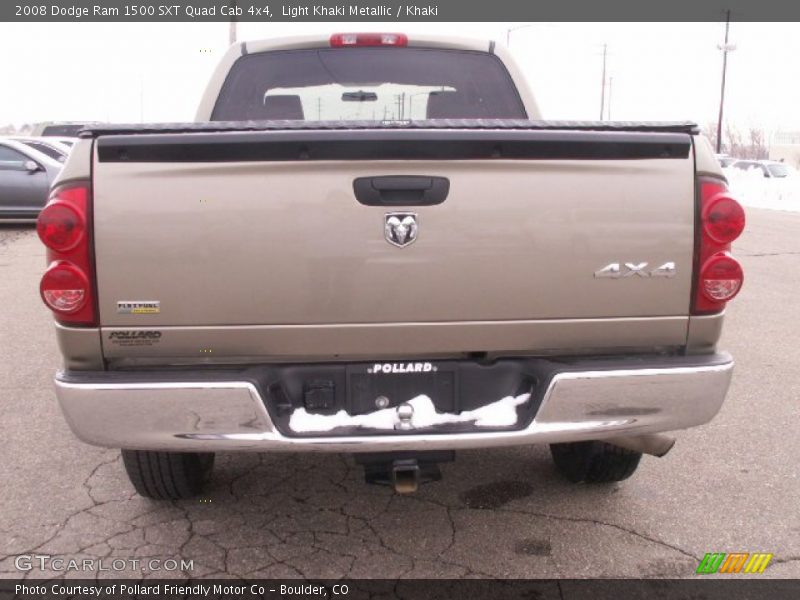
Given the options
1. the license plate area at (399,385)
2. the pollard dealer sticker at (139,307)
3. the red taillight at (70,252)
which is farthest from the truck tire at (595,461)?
the red taillight at (70,252)

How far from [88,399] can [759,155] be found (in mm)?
90240

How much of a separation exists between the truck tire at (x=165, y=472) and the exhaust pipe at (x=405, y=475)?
1.03 m

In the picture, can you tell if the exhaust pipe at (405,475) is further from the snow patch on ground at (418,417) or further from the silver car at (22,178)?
the silver car at (22,178)

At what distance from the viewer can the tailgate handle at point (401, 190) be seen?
2.34 meters

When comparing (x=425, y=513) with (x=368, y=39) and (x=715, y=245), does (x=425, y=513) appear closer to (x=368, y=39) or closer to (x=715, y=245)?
(x=715, y=245)

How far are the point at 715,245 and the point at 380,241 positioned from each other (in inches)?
45.1

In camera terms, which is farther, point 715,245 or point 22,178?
point 22,178

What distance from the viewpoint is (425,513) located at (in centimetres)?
321

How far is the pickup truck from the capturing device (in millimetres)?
2312

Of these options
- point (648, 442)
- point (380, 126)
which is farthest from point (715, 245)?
point (380, 126)

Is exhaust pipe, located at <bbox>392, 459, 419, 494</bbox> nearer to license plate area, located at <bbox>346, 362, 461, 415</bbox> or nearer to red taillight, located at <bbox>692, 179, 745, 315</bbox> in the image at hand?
license plate area, located at <bbox>346, 362, 461, 415</bbox>

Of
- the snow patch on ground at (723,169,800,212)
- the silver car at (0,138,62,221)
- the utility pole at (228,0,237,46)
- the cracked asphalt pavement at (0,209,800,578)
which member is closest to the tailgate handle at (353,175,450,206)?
the cracked asphalt pavement at (0,209,800,578)

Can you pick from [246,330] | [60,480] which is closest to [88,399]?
[246,330]

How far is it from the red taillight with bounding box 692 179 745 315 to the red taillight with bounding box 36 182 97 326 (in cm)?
203
